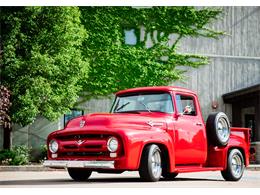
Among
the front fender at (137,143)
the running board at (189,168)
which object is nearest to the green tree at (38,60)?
the running board at (189,168)

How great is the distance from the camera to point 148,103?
10859 mm

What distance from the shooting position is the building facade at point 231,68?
26.9 meters

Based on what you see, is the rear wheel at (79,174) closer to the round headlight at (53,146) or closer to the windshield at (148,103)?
the round headlight at (53,146)

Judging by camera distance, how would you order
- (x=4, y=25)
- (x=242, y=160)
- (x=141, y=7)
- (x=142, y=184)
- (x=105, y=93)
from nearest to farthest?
(x=142, y=184), (x=242, y=160), (x=4, y=25), (x=105, y=93), (x=141, y=7)

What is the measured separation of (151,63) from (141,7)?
8.98 feet

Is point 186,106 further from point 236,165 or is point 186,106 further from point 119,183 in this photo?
point 119,183

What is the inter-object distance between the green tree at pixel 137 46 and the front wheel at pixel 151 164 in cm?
1505

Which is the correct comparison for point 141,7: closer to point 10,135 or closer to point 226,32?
point 226,32

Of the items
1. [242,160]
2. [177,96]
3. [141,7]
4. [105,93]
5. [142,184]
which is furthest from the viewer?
[141,7]

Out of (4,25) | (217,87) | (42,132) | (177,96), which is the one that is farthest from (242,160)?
(217,87)

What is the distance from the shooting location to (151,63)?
85.0 feet

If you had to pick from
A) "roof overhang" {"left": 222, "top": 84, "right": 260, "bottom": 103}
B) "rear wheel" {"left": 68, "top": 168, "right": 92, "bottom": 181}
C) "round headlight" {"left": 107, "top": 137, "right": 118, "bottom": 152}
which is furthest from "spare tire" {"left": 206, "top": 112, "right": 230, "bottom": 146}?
"roof overhang" {"left": 222, "top": 84, "right": 260, "bottom": 103}

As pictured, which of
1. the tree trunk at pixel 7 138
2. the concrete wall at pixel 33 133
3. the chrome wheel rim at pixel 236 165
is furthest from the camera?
the concrete wall at pixel 33 133

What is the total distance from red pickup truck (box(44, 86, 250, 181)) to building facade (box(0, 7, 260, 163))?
14.8m
